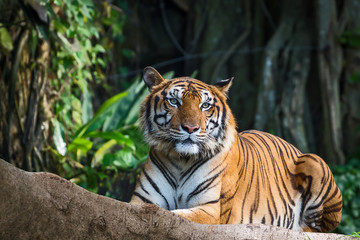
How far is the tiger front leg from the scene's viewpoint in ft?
10.8

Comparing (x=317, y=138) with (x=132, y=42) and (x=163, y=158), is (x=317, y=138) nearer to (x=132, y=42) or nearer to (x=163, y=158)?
(x=132, y=42)

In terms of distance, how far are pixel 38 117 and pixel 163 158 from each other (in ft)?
9.56

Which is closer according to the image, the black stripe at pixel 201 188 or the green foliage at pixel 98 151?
the black stripe at pixel 201 188

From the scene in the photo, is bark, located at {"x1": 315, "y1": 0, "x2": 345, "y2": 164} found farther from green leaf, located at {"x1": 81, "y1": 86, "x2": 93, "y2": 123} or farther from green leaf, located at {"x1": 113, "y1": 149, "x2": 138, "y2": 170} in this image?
green leaf, located at {"x1": 81, "y1": 86, "x2": 93, "y2": 123}

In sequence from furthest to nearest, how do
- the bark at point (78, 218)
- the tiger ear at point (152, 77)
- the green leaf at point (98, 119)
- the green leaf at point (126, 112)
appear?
the green leaf at point (126, 112) < the green leaf at point (98, 119) < the tiger ear at point (152, 77) < the bark at point (78, 218)

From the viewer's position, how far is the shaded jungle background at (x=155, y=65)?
6.01 metres

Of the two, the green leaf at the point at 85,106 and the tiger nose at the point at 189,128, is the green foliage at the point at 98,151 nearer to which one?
Result: the green leaf at the point at 85,106

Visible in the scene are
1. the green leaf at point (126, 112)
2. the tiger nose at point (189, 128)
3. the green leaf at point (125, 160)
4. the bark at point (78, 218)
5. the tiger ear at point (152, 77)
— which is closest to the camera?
the bark at point (78, 218)

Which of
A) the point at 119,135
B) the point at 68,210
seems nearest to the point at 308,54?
the point at 119,135

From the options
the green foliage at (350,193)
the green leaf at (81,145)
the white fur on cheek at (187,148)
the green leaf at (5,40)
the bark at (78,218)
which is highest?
the green leaf at (5,40)

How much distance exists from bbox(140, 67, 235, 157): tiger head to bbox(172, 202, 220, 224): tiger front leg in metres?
0.35

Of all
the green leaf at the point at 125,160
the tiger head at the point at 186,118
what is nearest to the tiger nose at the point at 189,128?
the tiger head at the point at 186,118

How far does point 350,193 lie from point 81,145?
3.87 meters

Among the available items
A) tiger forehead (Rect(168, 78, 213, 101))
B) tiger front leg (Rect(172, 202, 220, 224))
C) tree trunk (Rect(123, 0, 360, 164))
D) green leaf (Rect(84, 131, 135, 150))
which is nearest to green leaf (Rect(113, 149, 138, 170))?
green leaf (Rect(84, 131, 135, 150))
